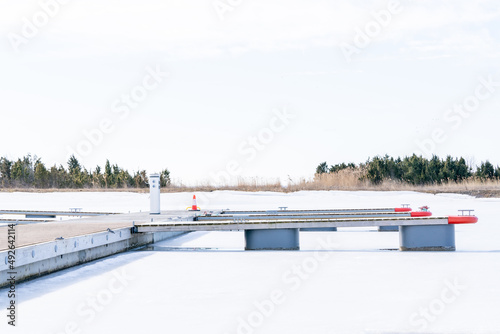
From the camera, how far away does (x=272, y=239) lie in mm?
Answer: 9430

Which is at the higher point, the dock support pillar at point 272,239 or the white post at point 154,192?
the white post at point 154,192

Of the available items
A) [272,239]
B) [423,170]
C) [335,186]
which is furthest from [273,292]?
[423,170]

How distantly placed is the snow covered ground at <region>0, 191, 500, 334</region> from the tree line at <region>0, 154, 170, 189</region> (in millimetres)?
23466

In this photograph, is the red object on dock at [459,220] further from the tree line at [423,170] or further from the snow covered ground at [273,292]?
the tree line at [423,170]

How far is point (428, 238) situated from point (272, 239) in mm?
2478

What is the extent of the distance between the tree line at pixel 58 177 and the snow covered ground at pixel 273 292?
77.0ft

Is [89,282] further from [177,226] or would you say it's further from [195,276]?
[177,226]

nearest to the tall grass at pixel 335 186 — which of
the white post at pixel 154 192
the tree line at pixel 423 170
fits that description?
the tree line at pixel 423 170

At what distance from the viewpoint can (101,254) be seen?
8.33m

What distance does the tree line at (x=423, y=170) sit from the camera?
1187 inches

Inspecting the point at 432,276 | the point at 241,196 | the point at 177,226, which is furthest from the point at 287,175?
the point at 432,276

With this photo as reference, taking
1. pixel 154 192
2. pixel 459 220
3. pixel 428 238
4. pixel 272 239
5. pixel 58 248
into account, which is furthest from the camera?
pixel 154 192

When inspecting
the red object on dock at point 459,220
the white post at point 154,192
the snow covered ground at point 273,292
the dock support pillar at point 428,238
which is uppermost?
the white post at point 154,192

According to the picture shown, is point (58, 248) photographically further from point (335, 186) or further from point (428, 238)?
point (335, 186)
